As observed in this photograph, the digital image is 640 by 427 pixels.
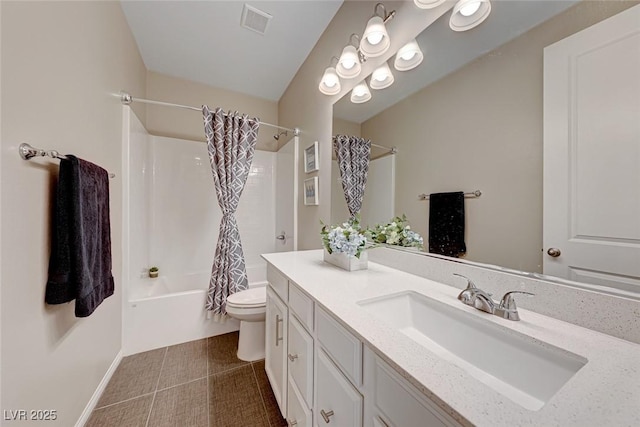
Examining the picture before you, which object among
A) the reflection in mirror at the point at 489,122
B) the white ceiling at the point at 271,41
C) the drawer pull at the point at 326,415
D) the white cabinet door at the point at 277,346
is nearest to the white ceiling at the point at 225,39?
the white ceiling at the point at 271,41

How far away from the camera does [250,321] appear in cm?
171

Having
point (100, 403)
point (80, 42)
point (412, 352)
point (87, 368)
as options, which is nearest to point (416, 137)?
point (412, 352)

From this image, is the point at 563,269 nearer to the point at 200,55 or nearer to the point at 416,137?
the point at 416,137

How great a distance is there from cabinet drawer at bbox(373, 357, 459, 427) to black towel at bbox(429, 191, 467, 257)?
629 mm

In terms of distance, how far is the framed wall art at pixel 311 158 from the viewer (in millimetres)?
1974

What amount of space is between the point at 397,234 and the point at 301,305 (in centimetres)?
63

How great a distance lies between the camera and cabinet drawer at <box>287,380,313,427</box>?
2.92 ft

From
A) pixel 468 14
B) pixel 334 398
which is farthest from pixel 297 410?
pixel 468 14

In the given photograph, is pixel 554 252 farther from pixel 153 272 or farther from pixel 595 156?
pixel 153 272

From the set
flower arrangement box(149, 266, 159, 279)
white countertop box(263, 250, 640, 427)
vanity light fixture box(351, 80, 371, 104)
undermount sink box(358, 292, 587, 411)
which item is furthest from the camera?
flower arrangement box(149, 266, 159, 279)

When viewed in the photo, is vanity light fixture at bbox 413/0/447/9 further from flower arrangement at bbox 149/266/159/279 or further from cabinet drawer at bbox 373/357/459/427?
flower arrangement at bbox 149/266/159/279

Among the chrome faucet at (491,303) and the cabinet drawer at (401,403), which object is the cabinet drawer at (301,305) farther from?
the chrome faucet at (491,303)

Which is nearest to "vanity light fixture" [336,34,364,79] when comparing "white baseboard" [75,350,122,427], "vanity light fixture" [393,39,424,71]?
"vanity light fixture" [393,39,424,71]

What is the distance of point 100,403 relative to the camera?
1333 millimetres
